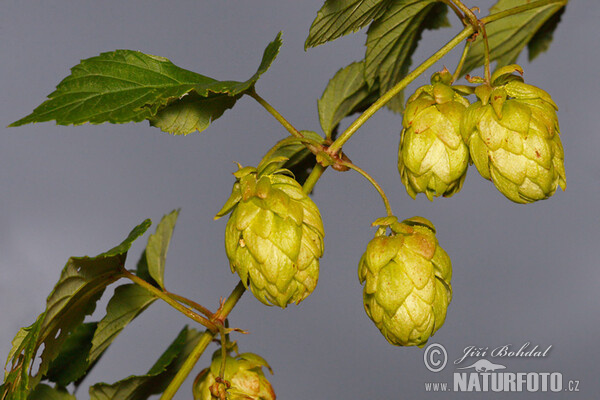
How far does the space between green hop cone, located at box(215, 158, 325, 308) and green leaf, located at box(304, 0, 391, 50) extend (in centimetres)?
38

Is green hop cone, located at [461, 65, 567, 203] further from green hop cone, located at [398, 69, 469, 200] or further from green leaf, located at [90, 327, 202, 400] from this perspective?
green leaf, located at [90, 327, 202, 400]

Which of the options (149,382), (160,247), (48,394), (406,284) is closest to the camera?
(406,284)

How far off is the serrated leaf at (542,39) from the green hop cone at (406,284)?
3.40 feet

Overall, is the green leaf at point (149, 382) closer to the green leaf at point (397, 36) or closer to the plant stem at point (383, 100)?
the plant stem at point (383, 100)

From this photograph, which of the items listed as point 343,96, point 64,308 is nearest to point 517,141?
point 343,96

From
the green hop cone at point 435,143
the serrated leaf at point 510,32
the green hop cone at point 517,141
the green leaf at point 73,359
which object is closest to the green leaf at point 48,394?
the green leaf at point 73,359

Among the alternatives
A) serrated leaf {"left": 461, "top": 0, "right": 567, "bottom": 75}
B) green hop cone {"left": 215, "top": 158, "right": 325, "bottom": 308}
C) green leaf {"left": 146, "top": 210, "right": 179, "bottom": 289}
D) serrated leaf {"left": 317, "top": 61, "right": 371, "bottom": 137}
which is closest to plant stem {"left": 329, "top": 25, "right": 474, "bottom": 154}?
green hop cone {"left": 215, "top": 158, "right": 325, "bottom": 308}

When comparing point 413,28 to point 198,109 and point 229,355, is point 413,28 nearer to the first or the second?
point 198,109

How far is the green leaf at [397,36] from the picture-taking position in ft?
5.22

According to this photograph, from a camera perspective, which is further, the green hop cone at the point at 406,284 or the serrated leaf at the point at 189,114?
the serrated leaf at the point at 189,114

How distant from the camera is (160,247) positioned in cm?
187

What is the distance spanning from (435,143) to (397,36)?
0.48 meters

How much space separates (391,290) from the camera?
126 centimetres

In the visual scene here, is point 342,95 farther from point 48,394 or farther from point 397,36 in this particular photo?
point 48,394
